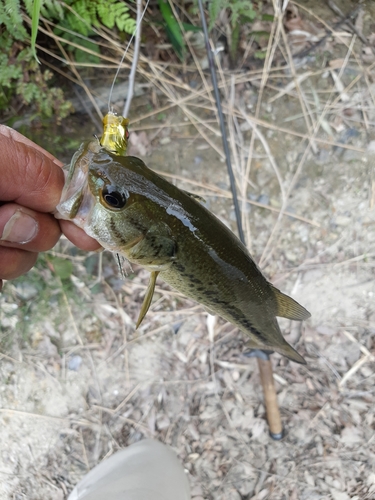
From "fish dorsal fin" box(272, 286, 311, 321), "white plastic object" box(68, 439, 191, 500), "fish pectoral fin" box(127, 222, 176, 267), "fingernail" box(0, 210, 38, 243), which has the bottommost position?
"white plastic object" box(68, 439, 191, 500)

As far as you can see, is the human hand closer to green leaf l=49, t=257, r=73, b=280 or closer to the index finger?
the index finger

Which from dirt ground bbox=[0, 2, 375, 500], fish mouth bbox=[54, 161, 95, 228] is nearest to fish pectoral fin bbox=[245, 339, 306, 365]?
dirt ground bbox=[0, 2, 375, 500]

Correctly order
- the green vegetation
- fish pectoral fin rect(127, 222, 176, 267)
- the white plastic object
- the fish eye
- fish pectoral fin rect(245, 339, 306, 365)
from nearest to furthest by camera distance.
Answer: the fish eye
fish pectoral fin rect(127, 222, 176, 267)
fish pectoral fin rect(245, 339, 306, 365)
the white plastic object
the green vegetation

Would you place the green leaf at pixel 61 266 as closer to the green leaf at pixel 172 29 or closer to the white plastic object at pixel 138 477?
the white plastic object at pixel 138 477

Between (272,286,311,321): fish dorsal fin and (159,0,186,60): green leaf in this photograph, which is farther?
(159,0,186,60): green leaf

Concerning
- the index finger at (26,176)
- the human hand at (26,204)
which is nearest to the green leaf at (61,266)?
the human hand at (26,204)

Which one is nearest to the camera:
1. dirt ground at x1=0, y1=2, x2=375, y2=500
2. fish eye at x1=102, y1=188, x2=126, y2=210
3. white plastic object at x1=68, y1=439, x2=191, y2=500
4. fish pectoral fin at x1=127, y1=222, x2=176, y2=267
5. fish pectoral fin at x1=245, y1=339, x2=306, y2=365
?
fish eye at x1=102, y1=188, x2=126, y2=210

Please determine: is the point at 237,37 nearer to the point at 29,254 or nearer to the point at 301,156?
the point at 301,156
